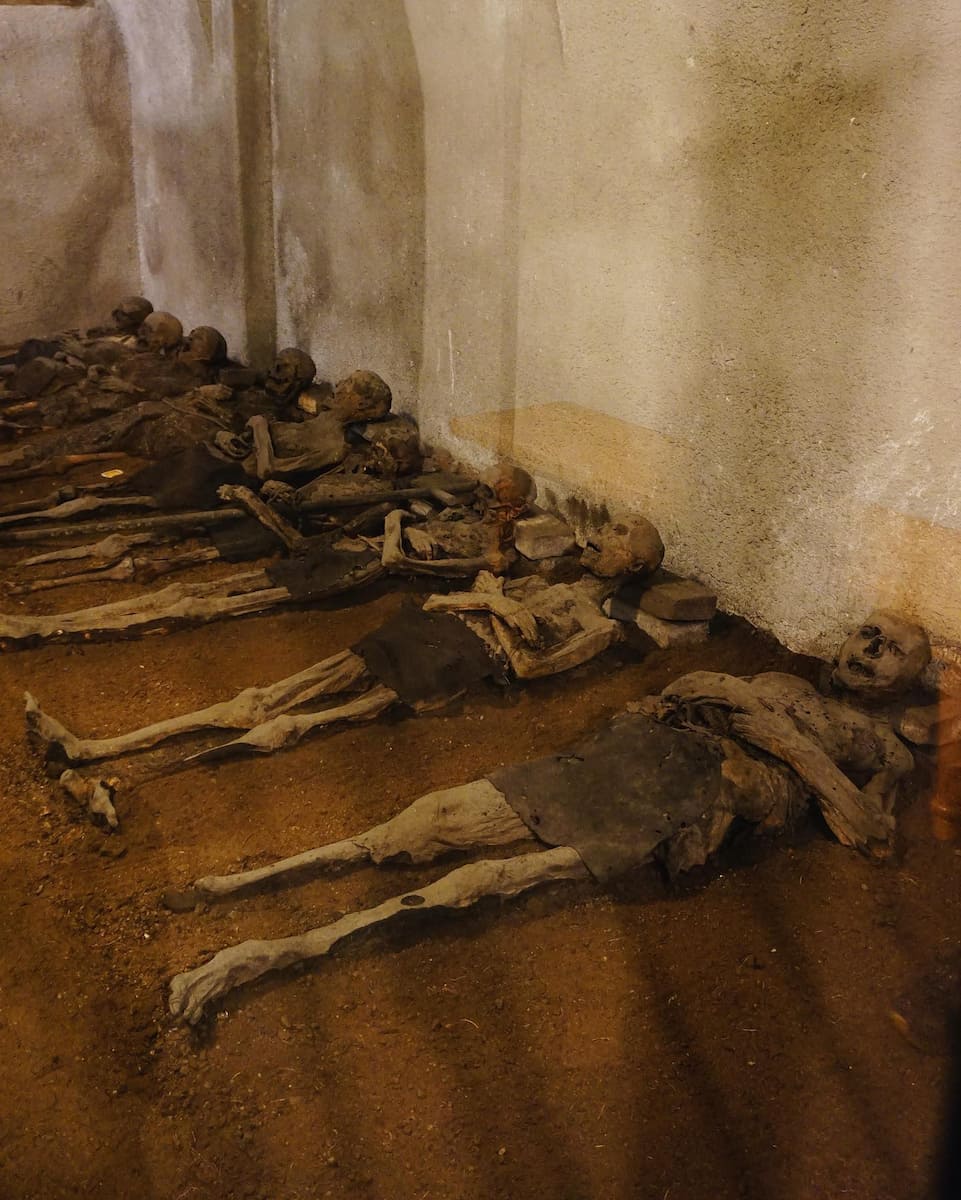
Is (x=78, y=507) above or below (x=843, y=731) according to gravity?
above

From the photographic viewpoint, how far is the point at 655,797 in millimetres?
3168

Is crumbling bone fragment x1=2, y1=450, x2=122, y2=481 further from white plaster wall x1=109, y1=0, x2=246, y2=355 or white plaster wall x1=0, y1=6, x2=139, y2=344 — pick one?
white plaster wall x1=0, y1=6, x2=139, y2=344

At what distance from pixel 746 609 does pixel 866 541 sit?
71cm

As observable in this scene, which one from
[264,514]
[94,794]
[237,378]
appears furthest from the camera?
[237,378]

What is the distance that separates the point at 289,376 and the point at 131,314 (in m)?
2.39

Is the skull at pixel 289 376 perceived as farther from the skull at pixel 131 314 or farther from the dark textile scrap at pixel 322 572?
Answer: the dark textile scrap at pixel 322 572

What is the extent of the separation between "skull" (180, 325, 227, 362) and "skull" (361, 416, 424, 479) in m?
2.12

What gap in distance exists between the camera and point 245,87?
7227 mm

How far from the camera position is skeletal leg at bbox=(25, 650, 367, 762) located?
3.50 m

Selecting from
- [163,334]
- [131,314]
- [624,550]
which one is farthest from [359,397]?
[131,314]

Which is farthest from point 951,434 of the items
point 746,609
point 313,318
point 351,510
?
point 313,318

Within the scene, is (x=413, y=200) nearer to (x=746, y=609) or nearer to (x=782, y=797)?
(x=746, y=609)

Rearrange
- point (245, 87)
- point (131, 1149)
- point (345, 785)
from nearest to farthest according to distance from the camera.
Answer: point (131, 1149)
point (345, 785)
point (245, 87)

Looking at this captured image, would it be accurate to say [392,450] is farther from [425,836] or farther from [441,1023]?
[441,1023]
